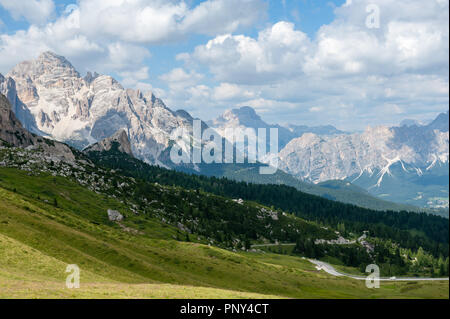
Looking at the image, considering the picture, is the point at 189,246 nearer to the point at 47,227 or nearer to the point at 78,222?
the point at 78,222

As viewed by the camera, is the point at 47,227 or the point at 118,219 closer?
the point at 47,227

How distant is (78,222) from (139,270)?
54747mm

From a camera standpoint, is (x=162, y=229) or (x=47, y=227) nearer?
(x=47, y=227)

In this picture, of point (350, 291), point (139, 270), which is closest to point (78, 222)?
point (139, 270)

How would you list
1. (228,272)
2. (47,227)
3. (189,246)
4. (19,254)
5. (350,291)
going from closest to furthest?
(19,254) → (47,227) → (228,272) → (350,291) → (189,246)

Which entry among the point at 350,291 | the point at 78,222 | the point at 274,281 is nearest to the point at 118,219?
the point at 78,222

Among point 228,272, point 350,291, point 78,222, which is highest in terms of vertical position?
point 78,222

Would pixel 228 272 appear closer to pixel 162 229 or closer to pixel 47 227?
pixel 47 227

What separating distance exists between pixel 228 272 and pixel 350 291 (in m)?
42.8
